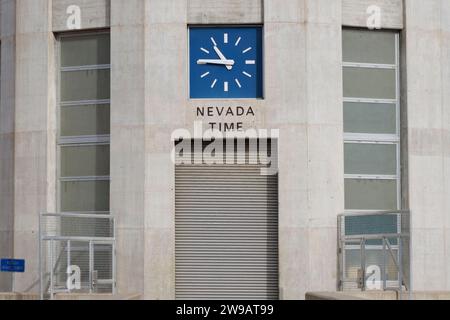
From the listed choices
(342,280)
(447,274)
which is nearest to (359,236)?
(342,280)

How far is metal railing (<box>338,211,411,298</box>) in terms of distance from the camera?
2494cm

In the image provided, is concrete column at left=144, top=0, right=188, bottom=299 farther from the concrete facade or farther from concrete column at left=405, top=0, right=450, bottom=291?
concrete column at left=405, top=0, right=450, bottom=291

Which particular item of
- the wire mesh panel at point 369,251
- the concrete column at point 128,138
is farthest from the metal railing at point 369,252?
the concrete column at point 128,138

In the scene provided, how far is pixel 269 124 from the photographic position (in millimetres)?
25547

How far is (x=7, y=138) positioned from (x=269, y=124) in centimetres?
711

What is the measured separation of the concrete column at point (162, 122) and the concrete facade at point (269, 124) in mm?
25

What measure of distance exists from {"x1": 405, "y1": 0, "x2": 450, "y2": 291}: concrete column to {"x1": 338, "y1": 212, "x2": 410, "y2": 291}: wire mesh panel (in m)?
0.72

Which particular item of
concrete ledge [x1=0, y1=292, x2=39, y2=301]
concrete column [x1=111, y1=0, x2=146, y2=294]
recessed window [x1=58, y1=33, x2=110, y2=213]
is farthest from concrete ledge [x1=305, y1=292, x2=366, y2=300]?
recessed window [x1=58, y1=33, x2=110, y2=213]

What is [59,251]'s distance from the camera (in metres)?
25.6

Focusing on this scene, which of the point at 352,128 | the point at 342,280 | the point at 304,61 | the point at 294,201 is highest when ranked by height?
the point at 304,61

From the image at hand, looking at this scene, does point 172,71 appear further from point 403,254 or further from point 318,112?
point 403,254

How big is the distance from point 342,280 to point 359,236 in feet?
4.11
